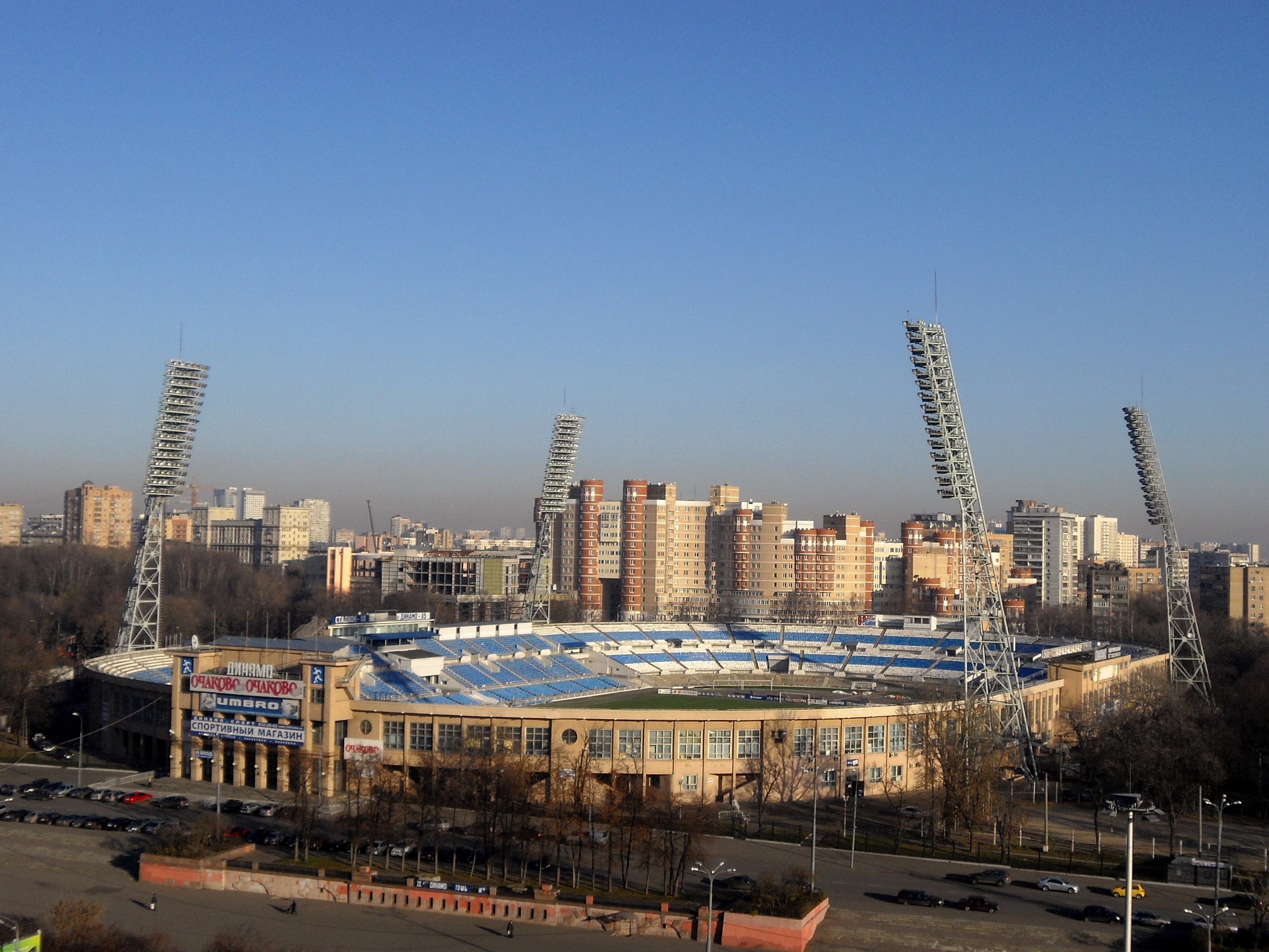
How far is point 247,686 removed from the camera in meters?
48.2

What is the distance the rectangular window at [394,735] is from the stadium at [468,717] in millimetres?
48

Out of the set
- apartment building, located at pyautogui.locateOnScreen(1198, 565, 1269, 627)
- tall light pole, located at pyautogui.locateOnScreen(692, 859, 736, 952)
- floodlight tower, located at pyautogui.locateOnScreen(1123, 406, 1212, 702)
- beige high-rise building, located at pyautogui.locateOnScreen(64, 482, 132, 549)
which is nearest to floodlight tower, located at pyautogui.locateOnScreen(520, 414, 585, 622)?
floodlight tower, located at pyautogui.locateOnScreen(1123, 406, 1212, 702)

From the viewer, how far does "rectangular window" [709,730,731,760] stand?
49.1 meters

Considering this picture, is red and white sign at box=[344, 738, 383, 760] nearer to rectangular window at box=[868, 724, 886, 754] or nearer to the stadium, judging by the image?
the stadium

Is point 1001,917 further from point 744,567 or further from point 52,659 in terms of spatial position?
point 744,567

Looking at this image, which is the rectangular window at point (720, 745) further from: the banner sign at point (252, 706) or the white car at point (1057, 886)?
the banner sign at point (252, 706)

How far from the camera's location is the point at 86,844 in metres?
39.1

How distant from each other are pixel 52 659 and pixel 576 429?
120 feet

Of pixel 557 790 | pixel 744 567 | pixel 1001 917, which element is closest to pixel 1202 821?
pixel 1001 917

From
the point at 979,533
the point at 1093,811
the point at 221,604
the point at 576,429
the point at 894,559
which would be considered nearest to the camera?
the point at 1093,811

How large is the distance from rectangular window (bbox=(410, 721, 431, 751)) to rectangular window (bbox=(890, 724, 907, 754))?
758 inches

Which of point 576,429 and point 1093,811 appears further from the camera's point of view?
point 576,429

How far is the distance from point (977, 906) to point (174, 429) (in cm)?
5156

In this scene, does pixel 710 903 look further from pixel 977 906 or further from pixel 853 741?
pixel 853 741
